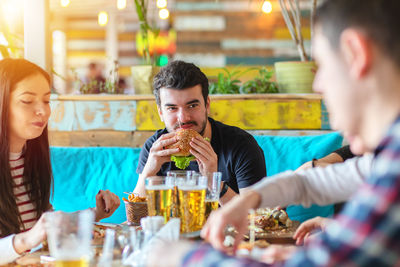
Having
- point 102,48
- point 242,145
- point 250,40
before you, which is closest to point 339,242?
point 242,145

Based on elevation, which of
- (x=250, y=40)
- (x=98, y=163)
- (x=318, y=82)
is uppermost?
(x=250, y=40)

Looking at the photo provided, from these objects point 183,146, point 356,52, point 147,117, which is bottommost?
point 183,146

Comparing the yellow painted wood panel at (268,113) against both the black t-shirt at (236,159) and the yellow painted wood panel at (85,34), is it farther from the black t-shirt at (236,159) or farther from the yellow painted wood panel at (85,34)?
the yellow painted wood panel at (85,34)

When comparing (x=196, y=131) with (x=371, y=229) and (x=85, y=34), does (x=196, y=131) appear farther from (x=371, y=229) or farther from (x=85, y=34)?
(x=85, y=34)

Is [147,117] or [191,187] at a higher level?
[147,117]

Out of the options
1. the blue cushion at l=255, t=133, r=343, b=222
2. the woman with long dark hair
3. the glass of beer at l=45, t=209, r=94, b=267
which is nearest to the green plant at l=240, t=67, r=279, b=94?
the blue cushion at l=255, t=133, r=343, b=222

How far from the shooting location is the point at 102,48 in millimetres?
9297

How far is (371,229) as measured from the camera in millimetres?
648

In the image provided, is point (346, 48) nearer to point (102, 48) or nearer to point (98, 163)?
point (98, 163)

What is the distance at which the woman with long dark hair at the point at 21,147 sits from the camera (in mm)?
1853

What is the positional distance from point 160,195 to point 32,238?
40 cm

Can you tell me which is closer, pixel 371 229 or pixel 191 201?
pixel 371 229

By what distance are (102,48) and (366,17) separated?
8.94 meters

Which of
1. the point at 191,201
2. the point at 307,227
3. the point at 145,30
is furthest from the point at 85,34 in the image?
the point at 307,227
